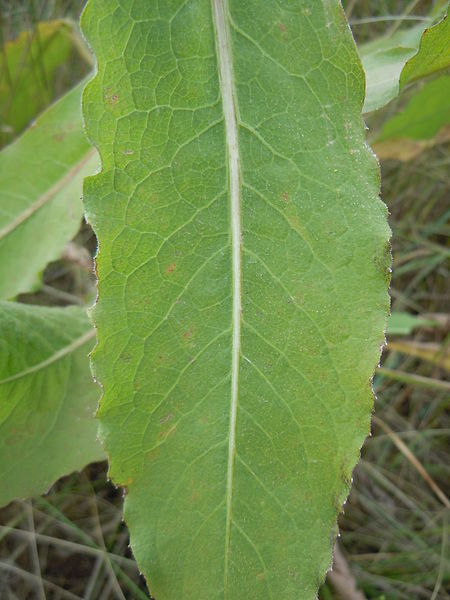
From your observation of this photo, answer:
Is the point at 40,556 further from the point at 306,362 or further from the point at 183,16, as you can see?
the point at 183,16

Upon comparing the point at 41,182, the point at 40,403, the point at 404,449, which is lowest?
the point at 404,449

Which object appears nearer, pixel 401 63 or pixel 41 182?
pixel 401 63

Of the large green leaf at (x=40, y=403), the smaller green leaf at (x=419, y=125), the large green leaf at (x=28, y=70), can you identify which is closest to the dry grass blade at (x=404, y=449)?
the smaller green leaf at (x=419, y=125)

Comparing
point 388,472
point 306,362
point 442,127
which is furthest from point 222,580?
point 442,127

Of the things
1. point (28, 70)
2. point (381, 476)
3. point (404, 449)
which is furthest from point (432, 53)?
point (28, 70)

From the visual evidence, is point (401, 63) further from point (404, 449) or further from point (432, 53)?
point (404, 449)

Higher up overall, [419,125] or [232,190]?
[232,190]

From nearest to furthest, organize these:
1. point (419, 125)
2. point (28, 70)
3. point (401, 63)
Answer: point (401, 63) < point (419, 125) < point (28, 70)

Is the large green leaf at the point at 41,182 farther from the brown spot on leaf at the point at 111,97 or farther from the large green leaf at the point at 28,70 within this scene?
the brown spot on leaf at the point at 111,97
